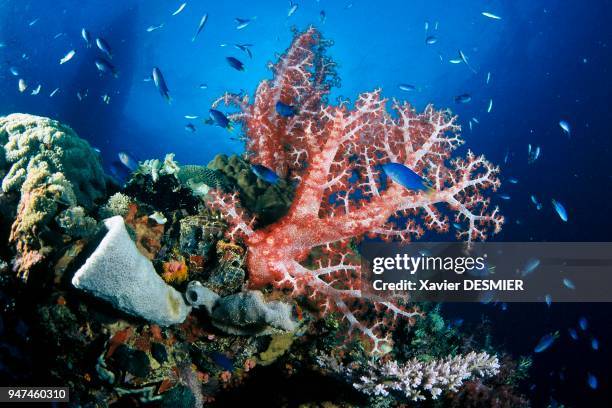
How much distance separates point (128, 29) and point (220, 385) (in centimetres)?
3964

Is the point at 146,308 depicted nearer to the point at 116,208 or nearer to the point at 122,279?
the point at 122,279

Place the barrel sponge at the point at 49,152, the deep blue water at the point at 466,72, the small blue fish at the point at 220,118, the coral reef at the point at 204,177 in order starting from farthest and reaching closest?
the deep blue water at the point at 466,72
the small blue fish at the point at 220,118
the coral reef at the point at 204,177
the barrel sponge at the point at 49,152

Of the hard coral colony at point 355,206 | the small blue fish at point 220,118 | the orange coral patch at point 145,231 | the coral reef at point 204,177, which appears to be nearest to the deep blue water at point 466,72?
the hard coral colony at point 355,206

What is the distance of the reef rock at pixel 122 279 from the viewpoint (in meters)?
2.72

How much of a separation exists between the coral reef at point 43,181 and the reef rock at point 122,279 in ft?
3.73

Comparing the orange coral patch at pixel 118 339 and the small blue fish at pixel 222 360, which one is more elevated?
the orange coral patch at pixel 118 339

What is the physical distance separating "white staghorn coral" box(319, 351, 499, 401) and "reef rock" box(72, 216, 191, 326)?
2292 mm

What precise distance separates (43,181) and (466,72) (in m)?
51.6

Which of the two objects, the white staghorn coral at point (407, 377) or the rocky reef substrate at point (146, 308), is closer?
the rocky reef substrate at point (146, 308)

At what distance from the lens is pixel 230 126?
631 cm

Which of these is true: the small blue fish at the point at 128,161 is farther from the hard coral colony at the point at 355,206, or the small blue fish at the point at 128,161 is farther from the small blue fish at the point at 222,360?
the small blue fish at the point at 222,360

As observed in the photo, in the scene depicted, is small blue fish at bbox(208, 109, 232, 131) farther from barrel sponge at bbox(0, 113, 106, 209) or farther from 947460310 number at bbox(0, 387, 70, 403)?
947460310 number at bbox(0, 387, 70, 403)

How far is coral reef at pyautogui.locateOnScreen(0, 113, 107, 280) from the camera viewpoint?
3643 mm

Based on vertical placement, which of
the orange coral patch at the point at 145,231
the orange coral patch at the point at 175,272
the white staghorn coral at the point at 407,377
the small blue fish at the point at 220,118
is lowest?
the white staghorn coral at the point at 407,377
